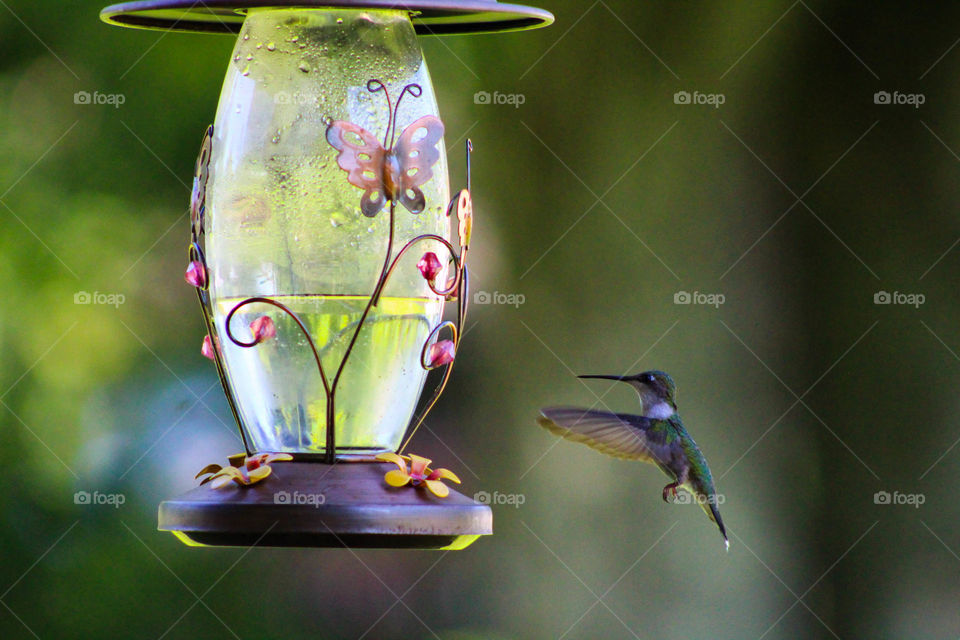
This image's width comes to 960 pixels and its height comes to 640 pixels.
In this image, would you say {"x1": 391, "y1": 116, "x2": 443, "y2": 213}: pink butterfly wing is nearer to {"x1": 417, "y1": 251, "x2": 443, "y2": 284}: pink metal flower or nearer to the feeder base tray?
{"x1": 417, "y1": 251, "x2": 443, "y2": 284}: pink metal flower

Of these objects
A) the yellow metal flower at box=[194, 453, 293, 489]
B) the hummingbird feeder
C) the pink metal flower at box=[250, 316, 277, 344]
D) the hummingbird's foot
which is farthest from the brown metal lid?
the hummingbird's foot

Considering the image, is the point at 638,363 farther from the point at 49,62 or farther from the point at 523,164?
the point at 49,62

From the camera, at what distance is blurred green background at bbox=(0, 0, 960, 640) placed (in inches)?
215

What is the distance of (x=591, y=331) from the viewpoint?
18.3 ft

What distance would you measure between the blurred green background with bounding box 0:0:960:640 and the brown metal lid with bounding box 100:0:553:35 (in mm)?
2276

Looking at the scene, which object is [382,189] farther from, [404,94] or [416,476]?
[416,476]

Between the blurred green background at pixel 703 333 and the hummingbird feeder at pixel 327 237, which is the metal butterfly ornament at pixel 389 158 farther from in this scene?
the blurred green background at pixel 703 333

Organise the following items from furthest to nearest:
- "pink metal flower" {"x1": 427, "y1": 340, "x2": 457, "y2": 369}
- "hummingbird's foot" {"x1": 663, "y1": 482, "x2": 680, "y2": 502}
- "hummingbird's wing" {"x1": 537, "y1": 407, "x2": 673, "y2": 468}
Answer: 1. "hummingbird's foot" {"x1": 663, "y1": 482, "x2": 680, "y2": 502}
2. "hummingbird's wing" {"x1": 537, "y1": 407, "x2": 673, "y2": 468}
3. "pink metal flower" {"x1": 427, "y1": 340, "x2": 457, "y2": 369}

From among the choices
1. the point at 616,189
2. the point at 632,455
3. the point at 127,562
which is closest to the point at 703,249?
the point at 616,189

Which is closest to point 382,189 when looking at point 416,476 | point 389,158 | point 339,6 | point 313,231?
point 389,158

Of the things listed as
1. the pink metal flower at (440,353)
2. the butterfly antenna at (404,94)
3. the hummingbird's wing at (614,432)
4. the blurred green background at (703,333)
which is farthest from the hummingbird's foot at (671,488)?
the butterfly antenna at (404,94)

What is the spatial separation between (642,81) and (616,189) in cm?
49

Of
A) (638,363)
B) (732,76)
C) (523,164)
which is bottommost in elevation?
(638,363)

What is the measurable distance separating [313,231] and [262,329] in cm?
24
